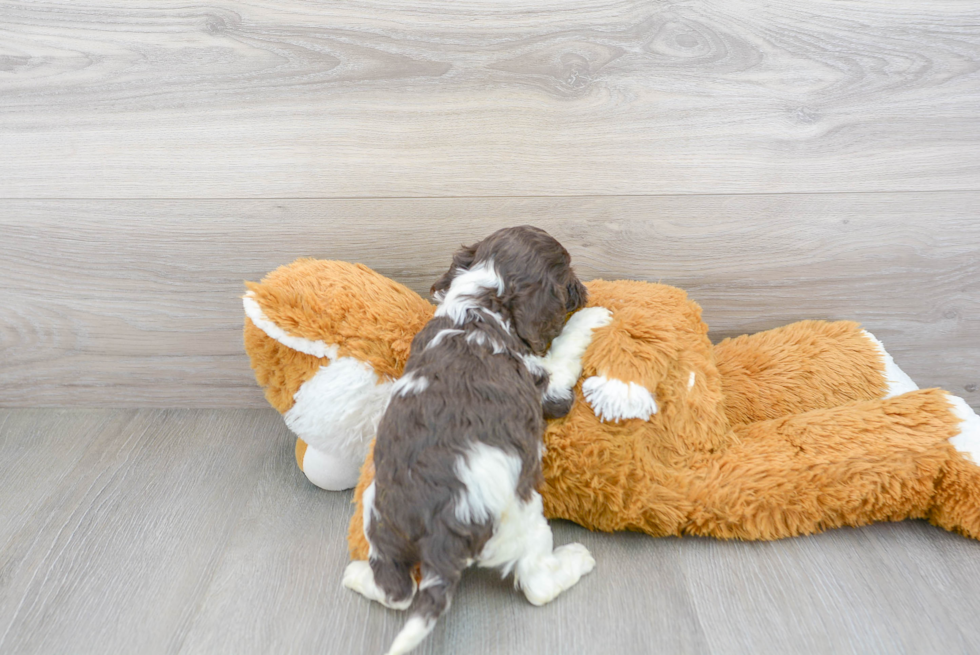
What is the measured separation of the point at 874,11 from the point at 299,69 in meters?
1.17

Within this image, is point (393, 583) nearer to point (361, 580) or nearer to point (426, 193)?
point (361, 580)

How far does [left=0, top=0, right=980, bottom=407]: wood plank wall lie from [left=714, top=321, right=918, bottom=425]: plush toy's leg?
0.15 m

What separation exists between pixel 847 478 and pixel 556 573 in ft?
1.79

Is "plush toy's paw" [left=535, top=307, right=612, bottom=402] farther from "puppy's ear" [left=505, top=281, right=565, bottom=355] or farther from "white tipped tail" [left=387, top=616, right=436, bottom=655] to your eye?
"white tipped tail" [left=387, top=616, right=436, bottom=655]

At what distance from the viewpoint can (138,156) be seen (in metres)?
1.43

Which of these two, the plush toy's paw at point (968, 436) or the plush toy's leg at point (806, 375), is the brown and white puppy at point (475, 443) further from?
the plush toy's paw at point (968, 436)

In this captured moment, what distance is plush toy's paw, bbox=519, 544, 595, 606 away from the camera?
3.47ft

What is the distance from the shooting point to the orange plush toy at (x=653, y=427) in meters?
1.15

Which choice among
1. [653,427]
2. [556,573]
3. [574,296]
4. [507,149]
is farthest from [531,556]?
[507,149]

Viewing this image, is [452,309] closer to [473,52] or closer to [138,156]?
[473,52]

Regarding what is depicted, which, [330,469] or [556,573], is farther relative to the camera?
[330,469]

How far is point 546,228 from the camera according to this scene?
1443 millimetres

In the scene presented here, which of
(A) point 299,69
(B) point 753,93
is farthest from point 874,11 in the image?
(A) point 299,69

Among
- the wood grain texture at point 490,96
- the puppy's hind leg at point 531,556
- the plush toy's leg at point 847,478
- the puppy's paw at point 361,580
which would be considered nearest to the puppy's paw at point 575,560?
the puppy's hind leg at point 531,556
